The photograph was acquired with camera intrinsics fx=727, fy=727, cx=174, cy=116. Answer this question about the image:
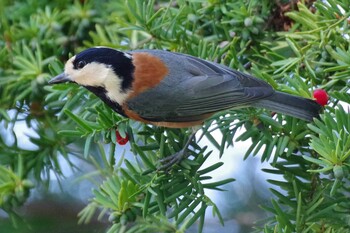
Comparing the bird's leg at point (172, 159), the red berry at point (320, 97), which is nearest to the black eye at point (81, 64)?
the bird's leg at point (172, 159)

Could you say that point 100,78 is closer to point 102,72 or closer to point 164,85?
point 102,72

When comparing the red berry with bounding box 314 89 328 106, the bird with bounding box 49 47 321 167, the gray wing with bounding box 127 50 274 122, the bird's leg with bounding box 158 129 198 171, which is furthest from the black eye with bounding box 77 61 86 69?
the red berry with bounding box 314 89 328 106

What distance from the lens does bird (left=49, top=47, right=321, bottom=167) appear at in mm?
1299

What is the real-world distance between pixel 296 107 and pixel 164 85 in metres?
0.35

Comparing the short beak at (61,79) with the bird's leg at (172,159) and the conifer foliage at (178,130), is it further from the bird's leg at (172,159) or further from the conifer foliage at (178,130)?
the bird's leg at (172,159)

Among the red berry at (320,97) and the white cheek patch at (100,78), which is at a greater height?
the red berry at (320,97)

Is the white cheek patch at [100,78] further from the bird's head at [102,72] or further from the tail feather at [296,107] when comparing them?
the tail feather at [296,107]

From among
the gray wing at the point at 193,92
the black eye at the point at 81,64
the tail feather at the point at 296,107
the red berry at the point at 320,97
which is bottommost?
the gray wing at the point at 193,92

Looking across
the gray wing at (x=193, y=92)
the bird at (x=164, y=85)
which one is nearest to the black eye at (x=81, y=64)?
the bird at (x=164, y=85)

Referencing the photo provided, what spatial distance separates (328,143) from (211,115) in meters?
0.41

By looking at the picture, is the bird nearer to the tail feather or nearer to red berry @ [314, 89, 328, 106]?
the tail feather

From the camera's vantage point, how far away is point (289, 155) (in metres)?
1.10

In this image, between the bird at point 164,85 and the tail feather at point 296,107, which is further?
the bird at point 164,85

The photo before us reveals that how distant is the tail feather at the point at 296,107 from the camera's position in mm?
1117
